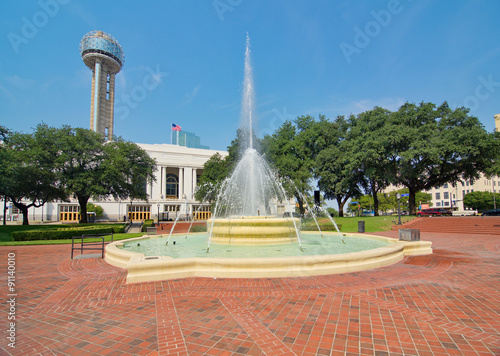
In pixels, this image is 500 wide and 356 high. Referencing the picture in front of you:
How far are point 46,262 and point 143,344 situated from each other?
8928mm

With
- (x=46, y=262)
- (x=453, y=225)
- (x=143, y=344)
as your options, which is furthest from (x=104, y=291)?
(x=453, y=225)

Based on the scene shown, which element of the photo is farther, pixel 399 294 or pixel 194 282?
pixel 194 282

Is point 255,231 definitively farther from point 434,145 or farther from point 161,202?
point 161,202

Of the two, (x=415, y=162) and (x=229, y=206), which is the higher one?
(x=415, y=162)

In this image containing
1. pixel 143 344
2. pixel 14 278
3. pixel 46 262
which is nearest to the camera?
pixel 143 344

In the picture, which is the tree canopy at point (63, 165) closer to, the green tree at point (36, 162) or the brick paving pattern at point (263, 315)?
the green tree at point (36, 162)

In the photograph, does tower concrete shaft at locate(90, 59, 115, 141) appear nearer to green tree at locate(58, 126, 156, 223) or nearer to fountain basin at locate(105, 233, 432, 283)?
green tree at locate(58, 126, 156, 223)

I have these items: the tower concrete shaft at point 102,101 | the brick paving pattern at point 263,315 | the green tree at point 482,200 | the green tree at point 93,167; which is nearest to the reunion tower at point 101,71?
the tower concrete shaft at point 102,101

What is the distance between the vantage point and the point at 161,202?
67.4 meters

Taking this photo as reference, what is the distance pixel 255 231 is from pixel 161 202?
5969cm

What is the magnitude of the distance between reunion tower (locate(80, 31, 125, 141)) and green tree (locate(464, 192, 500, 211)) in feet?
343

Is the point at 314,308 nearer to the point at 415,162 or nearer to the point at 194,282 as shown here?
the point at 194,282

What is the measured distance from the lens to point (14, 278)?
296 inches

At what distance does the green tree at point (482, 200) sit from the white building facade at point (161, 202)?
65.0 m
